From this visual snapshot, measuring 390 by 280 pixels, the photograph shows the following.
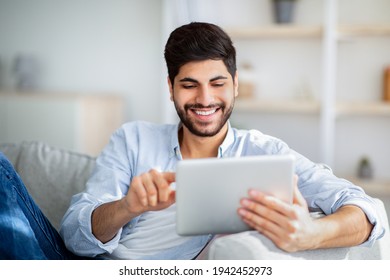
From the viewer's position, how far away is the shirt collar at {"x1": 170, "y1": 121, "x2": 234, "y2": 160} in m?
1.28

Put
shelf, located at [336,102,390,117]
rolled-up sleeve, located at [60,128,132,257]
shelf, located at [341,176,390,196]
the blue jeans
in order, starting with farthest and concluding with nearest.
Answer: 1. shelf, located at [336,102,390,117]
2. shelf, located at [341,176,390,196]
3. rolled-up sleeve, located at [60,128,132,257]
4. the blue jeans

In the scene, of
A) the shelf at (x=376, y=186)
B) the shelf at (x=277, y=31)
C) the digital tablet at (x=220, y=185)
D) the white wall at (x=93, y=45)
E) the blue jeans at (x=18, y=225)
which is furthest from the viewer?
the white wall at (x=93, y=45)

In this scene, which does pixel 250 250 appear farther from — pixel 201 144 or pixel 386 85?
pixel 386 85

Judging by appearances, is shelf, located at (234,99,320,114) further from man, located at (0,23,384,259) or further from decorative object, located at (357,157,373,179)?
man, located at (0,23,384,259)

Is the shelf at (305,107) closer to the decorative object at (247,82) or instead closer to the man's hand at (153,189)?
the decorative object at (247,82)

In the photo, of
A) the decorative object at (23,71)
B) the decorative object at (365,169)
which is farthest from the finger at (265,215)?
the decorative object at (23,71)

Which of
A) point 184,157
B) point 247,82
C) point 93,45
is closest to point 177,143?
point 184,157

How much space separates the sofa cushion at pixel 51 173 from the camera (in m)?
1.52

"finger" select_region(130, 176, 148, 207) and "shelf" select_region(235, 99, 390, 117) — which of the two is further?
"shelf" select_region(235, 99, 390, 117)

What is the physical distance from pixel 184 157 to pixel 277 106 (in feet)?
5.30

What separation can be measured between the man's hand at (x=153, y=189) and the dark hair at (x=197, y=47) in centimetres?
34

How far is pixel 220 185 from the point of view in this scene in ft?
3.15

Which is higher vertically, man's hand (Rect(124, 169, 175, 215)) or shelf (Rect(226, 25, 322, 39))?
shelf (Rect(226, 25, 322, 39))

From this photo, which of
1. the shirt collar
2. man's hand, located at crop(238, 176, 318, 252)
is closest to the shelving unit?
the shirt collar
